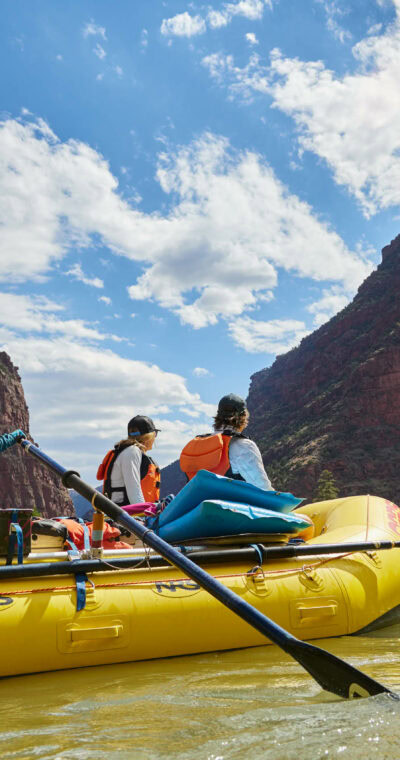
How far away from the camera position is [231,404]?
5246 mm

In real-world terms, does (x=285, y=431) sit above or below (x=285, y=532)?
above

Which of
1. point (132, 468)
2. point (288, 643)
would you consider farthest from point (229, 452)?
point (288, 643)

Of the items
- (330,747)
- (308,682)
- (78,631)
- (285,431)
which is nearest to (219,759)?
(330,747)

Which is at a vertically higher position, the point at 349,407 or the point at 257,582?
the point at 349,407

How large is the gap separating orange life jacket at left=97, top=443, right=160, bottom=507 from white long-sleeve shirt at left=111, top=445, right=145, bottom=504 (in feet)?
0.14

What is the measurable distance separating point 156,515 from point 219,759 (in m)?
2.94

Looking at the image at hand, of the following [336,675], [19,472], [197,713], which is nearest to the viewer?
[197,713]

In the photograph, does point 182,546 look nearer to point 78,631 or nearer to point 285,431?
point 78,631

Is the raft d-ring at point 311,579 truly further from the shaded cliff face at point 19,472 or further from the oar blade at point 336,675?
the shaded cliff face at point 19,472

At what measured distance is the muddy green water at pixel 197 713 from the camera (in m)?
1.97

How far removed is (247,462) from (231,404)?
60 centimetres

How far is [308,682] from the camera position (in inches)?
112

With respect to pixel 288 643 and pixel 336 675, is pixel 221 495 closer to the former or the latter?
pixel 288 643

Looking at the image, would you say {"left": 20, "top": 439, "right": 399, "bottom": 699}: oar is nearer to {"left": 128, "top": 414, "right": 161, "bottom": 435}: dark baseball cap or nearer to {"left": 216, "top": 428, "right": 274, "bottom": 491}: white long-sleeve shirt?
{"left": 216, "top": 428, "right": 274, "bottom": 491}: white long-sleeve shirt
